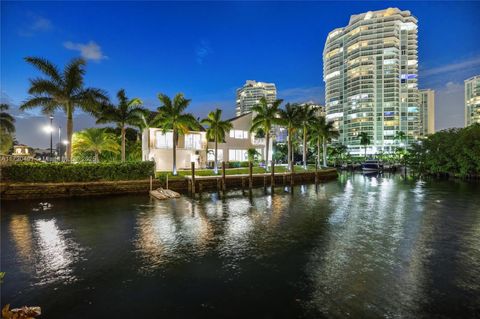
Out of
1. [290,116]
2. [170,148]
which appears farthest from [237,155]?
[170,148]

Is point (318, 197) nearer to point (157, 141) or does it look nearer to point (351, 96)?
point (157, 141)

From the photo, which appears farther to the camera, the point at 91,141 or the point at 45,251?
the point at 91,141

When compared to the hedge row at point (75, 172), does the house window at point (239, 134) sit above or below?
above

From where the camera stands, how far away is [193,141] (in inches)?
1841

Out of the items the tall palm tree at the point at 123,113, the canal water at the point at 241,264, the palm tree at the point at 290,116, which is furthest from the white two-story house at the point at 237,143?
the canal water at the point at 241,264

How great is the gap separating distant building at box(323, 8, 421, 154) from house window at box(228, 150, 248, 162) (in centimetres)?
12073

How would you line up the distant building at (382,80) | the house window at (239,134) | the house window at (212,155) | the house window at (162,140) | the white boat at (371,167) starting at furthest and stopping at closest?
the distant building at (382,80) → the white boat at (371,167) → the house window at (239,134) → the house window at (212,155) → the house window at (162,140)

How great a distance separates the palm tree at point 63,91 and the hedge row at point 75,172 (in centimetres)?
193

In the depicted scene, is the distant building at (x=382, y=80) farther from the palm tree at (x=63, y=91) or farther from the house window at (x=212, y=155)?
the palm tree at (x=63, y=91)

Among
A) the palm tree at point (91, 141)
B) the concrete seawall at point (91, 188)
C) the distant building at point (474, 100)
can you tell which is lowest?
→ the concrete seawall at point (91, 188)

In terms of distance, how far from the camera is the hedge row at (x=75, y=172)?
28359 mm

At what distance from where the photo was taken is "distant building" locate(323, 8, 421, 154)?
15275 centimetres

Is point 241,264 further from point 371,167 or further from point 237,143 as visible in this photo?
point 371,167

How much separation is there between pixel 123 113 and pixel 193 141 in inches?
503
